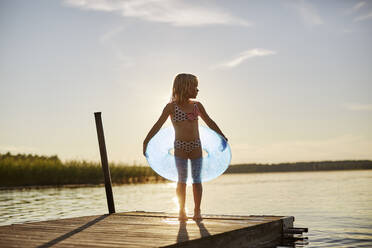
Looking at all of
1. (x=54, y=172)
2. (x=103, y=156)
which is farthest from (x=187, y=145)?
(x=54, y=172)

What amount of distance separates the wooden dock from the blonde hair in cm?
164

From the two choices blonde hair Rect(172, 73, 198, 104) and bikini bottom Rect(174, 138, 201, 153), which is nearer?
blonde hair Rect(172, 73, 198, 104)

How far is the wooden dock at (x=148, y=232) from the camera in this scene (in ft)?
16.5

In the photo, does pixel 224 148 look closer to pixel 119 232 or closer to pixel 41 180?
Answer: pixel 119 232

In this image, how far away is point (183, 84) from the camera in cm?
623

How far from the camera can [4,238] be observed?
5.63 meters

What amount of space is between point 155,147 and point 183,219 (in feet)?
3.52

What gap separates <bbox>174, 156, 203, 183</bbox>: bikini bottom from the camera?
21.0ft

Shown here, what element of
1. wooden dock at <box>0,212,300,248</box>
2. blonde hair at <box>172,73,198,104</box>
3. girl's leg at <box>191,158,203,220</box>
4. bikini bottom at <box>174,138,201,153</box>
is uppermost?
blonde hair at <box>172,73,198,104</box>

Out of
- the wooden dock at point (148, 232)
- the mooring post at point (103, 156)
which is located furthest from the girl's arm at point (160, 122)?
the mooring post at point (103, 156)

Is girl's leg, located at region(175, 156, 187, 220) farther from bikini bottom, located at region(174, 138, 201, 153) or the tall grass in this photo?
the tall grass

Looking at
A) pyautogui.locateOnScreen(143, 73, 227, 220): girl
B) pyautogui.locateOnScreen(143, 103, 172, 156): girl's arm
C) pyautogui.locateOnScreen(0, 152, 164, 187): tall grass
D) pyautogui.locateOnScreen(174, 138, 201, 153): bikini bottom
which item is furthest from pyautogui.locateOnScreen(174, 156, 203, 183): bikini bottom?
pyautogui.locateOnScreen(0, 152, 164, 187): tall grass

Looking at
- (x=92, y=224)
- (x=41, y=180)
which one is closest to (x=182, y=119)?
(x=92, y=224)

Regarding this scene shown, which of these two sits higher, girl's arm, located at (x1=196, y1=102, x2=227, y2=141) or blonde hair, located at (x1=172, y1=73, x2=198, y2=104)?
blonde hair, located at (x1=172, y1=73, x2=198, y2=104)
